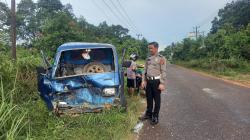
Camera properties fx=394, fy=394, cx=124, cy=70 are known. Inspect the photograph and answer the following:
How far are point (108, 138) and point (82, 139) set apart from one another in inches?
18.8

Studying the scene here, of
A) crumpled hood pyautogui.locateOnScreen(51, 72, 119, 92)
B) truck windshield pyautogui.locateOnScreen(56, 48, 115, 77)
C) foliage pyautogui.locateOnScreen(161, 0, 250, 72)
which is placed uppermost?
foliage pyautogui.locateOnScreen(161, 0, 250, 72)

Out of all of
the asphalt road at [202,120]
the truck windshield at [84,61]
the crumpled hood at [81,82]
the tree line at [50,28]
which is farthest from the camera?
the tree line at [50,28]

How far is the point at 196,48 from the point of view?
227ft

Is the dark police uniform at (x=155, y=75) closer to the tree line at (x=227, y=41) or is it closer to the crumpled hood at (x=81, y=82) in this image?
the crumpled hood at (x=81, y=82)

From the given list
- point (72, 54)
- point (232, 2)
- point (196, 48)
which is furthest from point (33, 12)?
point (72, 54)

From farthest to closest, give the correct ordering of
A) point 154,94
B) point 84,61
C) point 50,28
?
point 50,28, point 84,61, point 154,94

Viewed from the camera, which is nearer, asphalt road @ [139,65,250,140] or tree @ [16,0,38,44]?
asphalt road @ [139,65,250,140]

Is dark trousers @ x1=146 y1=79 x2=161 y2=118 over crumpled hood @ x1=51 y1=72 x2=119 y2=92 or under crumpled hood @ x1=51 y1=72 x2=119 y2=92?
under

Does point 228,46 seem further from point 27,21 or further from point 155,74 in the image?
point 155,74

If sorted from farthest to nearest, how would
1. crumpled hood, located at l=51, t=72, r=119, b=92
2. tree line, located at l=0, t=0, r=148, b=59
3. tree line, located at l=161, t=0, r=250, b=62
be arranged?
tree line, located at l=161, t=0, r=250, b=62, tree line, located at l=0, t=0, r=148, b=59, crumpled hood, located at l=51, t=72, r=119, b=92

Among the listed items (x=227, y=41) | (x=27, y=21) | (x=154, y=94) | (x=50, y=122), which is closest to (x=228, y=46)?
(x=227, y=41)

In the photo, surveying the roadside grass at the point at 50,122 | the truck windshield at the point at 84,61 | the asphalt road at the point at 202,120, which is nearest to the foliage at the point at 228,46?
the asphalt road at the point at 202,120

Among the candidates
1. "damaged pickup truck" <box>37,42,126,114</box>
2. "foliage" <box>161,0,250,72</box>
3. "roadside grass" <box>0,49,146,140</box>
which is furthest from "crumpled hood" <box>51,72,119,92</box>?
"foliage" <box>161,0,250,72</box>

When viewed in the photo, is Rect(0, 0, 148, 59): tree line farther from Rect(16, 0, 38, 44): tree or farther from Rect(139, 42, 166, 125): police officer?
Rect(139, 42, 166, 125): police officer
